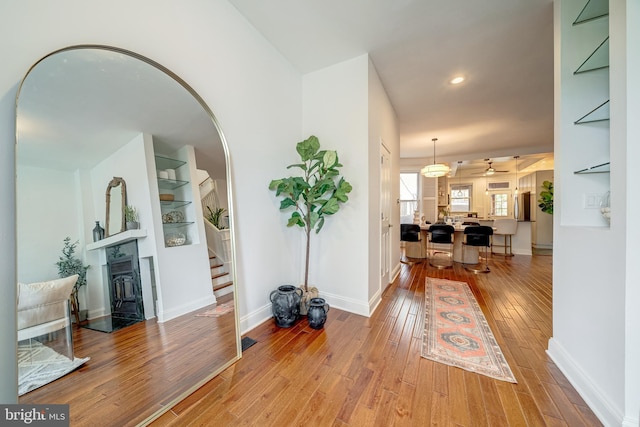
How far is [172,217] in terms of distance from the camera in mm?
1550

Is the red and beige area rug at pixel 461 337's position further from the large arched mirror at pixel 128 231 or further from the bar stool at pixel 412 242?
the bar stool at pixel 412 242

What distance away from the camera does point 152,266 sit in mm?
1418

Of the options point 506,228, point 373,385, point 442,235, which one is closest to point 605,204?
point 373,385

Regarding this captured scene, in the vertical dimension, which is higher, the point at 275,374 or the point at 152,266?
the point at 152,266

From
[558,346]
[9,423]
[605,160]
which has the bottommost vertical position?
[558,346]

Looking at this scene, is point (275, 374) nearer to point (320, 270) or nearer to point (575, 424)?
point (320, 270)

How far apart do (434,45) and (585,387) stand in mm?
3146

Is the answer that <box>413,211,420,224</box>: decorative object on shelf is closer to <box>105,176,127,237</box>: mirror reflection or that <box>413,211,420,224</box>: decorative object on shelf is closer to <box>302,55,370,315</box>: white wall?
<box>302,55,370,315</box>: white wall

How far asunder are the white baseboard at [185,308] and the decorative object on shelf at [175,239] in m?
0.44

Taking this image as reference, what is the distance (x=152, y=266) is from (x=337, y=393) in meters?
1.44

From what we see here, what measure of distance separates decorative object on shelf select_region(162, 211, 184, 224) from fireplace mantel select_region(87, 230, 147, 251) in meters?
0.15

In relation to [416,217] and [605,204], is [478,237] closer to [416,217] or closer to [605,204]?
[416,217]

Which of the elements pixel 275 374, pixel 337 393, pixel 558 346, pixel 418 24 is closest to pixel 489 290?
pixel 558 346

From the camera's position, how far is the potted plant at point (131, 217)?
128cm
